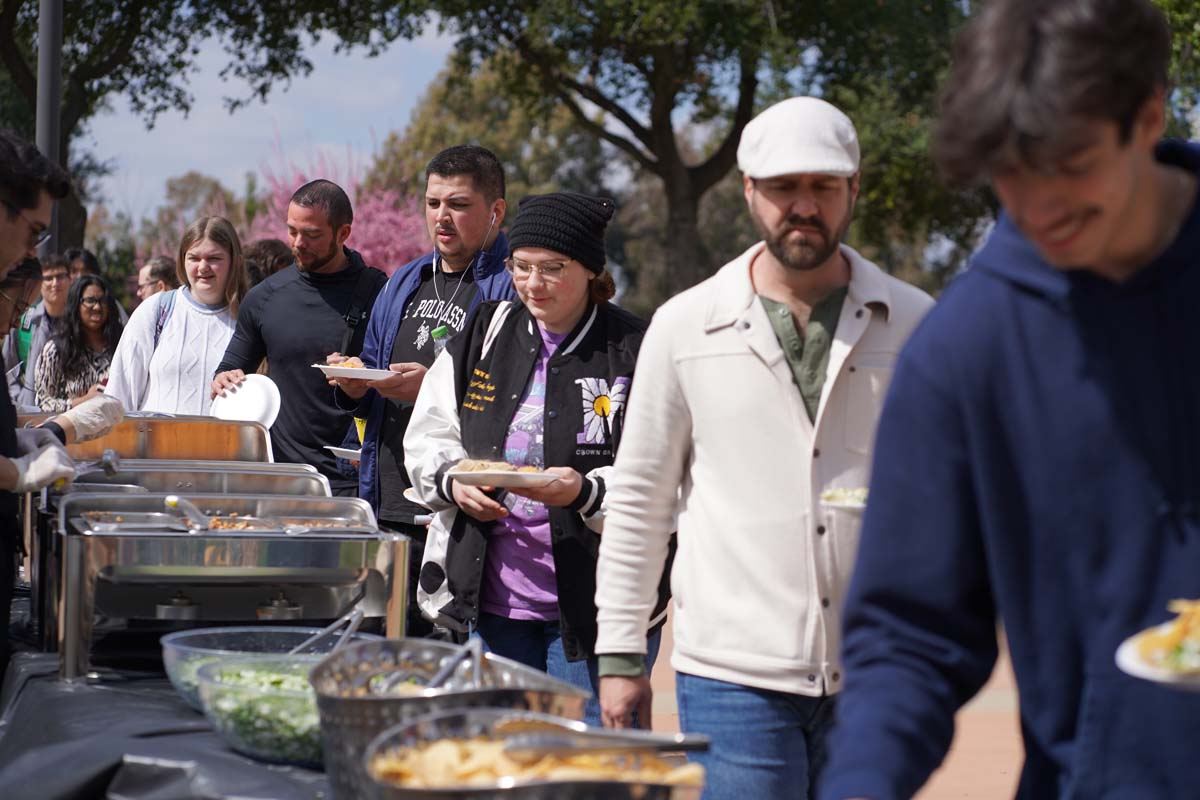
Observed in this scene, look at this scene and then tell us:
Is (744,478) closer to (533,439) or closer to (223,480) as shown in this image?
(533,439)

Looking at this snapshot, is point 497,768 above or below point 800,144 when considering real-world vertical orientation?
below

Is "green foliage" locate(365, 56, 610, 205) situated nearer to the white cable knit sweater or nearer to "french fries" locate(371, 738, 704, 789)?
the white cable knit sweater

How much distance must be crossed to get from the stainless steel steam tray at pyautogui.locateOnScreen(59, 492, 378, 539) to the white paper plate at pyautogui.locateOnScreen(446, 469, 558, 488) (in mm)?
243

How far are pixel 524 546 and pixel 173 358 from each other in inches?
119

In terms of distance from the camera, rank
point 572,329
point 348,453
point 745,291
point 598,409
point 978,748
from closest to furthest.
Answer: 1. point 745,291
2. point 598,409
3. point 572,329
4. point 348,453
5. point 978,748

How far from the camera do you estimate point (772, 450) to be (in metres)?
2.77

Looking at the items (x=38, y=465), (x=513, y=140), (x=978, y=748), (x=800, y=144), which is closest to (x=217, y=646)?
(x=38, y=465)

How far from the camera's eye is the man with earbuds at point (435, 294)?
15.5ft

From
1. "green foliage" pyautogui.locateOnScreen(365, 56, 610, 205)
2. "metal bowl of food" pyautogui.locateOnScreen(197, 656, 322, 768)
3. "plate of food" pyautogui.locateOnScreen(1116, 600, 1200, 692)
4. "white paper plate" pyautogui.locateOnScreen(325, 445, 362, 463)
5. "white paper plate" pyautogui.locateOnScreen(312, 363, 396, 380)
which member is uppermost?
"green foliage" pyautogui.locateOnScreen(365, 56, 610, 205)

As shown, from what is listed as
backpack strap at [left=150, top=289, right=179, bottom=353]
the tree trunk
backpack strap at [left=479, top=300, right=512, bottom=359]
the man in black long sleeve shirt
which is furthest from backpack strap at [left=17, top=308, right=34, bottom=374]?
the tree trunk

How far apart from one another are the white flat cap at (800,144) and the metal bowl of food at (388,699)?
104 centimetres

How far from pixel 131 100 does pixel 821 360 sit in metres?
19.5

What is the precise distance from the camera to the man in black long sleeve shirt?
5.39 m

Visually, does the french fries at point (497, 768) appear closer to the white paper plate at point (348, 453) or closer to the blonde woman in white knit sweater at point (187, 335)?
the white paper plate at point (348, 453)
